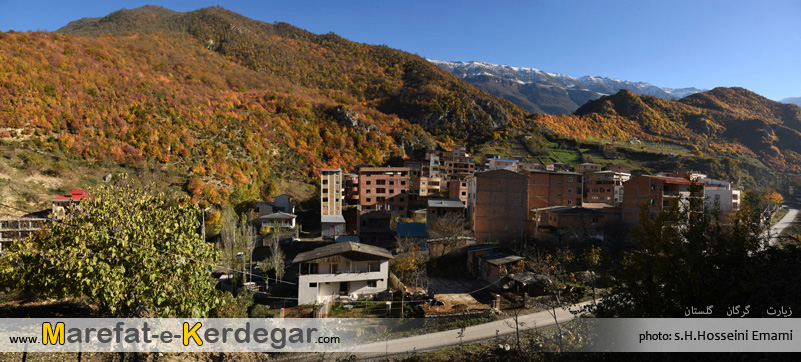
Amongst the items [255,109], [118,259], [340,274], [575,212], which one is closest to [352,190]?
[340,274]

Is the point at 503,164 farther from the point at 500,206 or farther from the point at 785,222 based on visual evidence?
the point at 785,222

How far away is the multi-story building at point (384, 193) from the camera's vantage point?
140ft

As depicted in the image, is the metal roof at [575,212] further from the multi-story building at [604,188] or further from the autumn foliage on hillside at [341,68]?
the autumn foliage on hillside at [341,68]

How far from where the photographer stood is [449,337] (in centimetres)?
1429

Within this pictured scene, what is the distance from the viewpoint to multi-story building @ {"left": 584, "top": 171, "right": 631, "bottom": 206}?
41812 mm

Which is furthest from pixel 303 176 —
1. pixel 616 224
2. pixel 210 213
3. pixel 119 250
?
pixel 119 250

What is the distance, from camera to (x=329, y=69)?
10938 centimetres

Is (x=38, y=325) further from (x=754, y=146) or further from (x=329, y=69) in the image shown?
(x=754, y=146)

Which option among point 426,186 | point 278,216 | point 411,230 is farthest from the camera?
point 426,186

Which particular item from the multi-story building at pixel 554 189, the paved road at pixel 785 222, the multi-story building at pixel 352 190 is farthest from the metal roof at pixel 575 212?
the multi-story building at pixel 352 190

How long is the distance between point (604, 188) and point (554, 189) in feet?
39.0

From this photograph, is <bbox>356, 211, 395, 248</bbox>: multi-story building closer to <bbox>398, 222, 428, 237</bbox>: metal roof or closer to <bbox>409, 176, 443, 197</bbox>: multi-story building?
<bbox>398, 222, 428, 237</bbox>: metal roof

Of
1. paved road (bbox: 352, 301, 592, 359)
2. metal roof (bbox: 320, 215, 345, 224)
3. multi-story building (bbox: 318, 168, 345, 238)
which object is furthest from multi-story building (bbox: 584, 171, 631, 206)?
multi-story building (bbox: 318, 168, 345, 238)

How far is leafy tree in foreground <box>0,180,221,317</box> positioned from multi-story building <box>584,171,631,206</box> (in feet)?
147
